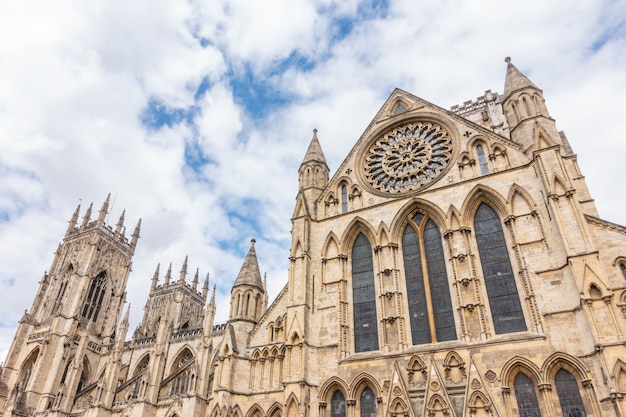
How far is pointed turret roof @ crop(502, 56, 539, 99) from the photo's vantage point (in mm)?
17125

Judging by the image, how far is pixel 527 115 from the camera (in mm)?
16406

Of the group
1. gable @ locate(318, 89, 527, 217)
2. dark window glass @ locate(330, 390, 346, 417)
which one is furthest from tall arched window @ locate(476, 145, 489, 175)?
dark window glass @ locate(330, 390, 346, 417)

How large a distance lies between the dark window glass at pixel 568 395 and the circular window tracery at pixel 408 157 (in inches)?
329

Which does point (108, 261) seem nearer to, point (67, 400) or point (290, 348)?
point (67, 400)

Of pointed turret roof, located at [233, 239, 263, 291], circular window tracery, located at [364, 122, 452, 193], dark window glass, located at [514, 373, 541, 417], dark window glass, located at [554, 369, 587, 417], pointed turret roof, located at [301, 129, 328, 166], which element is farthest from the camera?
pointed turret roof, located at [301, 129, 328, 166]

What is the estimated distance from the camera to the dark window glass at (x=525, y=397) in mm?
11875

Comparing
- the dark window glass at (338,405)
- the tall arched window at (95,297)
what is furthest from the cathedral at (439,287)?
the tall arched window at (95,297)

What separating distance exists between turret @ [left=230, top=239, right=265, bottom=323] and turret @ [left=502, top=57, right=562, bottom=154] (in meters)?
12.3

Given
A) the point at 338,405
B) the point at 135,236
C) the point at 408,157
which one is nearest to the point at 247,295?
the point at 338,405

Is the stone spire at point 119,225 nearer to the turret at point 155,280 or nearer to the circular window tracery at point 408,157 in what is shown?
the turret at point 155,280

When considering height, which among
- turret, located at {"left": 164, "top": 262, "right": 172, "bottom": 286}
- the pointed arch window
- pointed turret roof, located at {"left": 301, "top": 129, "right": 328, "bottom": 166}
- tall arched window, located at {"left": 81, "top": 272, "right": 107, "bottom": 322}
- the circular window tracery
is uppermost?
turret, located at {"left": 164, "top": 262, "right": 172, "bottom": 286}

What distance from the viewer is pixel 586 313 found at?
1170 centimetres

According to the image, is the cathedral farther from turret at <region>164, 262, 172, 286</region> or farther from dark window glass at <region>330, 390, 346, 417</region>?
turret at <region>164, 262, 172, 286</region>

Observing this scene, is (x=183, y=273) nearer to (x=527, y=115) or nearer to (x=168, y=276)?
(x=168, y=276)
